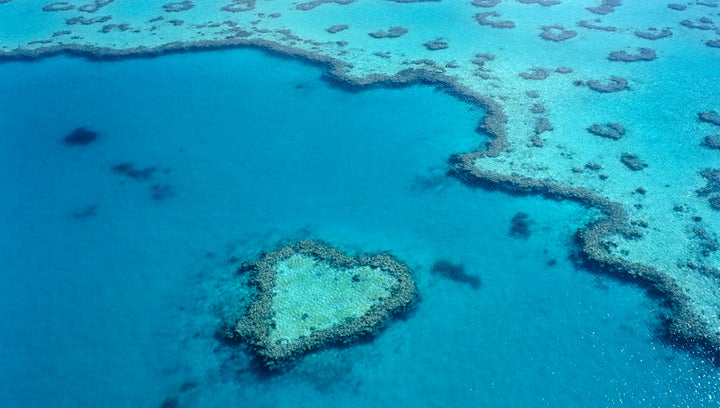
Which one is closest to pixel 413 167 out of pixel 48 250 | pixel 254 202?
pixel 254 202

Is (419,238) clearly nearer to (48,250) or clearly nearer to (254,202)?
(254,202)

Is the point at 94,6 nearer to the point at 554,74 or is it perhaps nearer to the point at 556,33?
the point at 554,74

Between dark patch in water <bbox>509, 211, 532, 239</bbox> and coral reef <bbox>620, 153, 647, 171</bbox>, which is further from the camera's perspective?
coral reef <bbox>620, 153, 647, 171</bbox>

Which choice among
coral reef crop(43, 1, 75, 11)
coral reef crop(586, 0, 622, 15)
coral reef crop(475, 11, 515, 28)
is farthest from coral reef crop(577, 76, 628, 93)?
coral reef crop(43, 1, 75, 11)

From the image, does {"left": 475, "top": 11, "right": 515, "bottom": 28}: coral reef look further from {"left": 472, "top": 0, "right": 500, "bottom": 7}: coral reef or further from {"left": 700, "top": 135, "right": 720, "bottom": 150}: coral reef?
{"left": 700, "top": 135, "right": 720, "bottom": 150}: coral reef

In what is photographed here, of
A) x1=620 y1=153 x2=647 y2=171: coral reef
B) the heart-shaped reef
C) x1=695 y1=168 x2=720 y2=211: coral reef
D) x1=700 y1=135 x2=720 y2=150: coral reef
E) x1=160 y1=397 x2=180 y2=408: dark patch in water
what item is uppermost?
x1=700 y1=135 x2=720 y2=150: coral reef

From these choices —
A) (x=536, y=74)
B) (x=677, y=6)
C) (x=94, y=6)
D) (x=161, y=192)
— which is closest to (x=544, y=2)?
(x=677, y=6)
